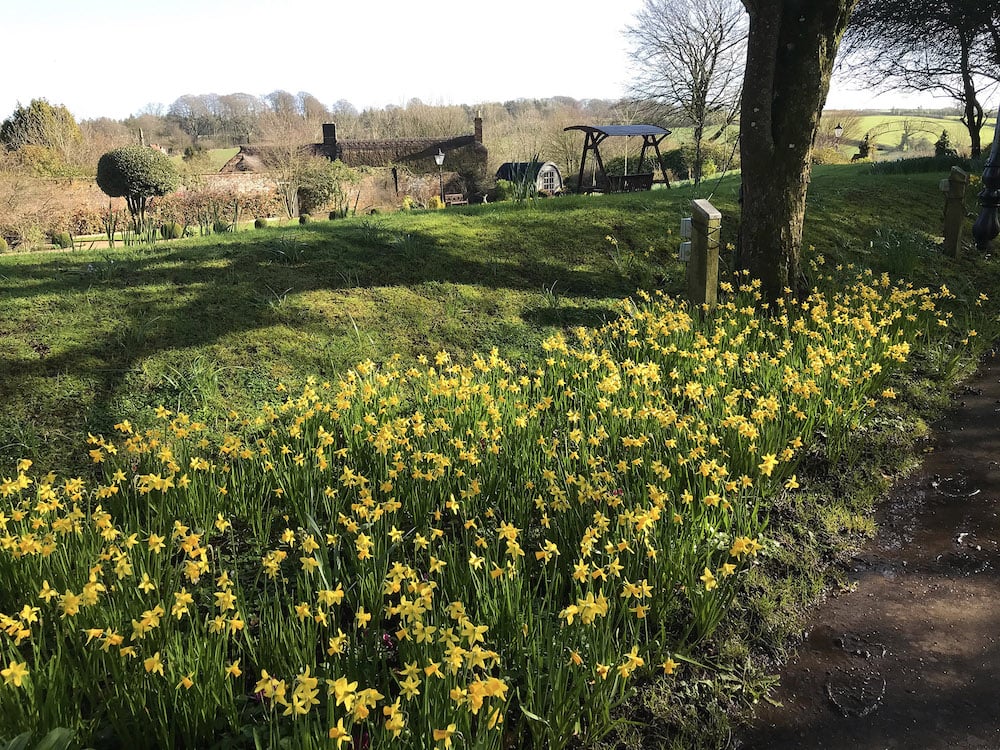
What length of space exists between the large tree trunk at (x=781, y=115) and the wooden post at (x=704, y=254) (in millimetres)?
Answer: 523

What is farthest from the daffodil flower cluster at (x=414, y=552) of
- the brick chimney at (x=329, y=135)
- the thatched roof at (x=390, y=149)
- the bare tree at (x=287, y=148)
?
the brick chimney at (x=329, y=135)

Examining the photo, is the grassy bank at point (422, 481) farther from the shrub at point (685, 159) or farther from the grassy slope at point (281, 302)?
the shrub at point (685, 159)

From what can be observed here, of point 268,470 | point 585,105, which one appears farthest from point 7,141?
point 585,105

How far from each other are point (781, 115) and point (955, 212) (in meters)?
4.29

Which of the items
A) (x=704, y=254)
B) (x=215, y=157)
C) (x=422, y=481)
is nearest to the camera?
(x=422, y=481)

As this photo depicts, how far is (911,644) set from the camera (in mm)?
2498

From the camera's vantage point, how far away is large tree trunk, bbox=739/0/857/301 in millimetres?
5133

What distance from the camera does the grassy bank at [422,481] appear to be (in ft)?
6.07

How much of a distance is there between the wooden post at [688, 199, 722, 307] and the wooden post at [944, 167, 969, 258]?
4.47 m

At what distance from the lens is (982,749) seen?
2.04m

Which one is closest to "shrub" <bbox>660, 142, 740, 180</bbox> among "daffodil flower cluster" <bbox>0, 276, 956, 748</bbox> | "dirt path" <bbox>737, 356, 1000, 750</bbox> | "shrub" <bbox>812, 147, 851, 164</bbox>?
"shrub" <bbox>812, 147, 851, 164</bbox>

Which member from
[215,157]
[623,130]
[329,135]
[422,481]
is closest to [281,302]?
[422,481]

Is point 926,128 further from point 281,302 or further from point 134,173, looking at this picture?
point 281,302

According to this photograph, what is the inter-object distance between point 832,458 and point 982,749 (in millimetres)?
1741
